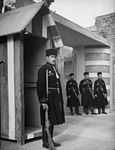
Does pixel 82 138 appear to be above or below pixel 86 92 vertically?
below

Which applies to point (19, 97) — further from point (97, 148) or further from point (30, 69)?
point (97, 148)

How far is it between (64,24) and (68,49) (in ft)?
14.0

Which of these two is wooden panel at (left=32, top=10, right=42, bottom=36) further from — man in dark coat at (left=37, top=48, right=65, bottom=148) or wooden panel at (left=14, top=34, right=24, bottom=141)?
man in dark coat at (left=37, top=48, right=65, bottom=148)

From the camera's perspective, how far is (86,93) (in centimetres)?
872

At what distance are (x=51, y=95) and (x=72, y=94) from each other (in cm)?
441

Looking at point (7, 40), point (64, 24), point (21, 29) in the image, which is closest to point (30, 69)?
point (7, 40)

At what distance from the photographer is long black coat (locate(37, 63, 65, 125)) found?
164 inches

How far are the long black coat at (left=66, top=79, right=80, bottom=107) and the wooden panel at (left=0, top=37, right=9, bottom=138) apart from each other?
13.8 feet

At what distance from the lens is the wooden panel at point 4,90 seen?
15.0 ft

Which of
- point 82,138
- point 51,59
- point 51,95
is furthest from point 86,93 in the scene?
point 51,95

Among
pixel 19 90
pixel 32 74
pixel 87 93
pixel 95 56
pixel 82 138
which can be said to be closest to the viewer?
pixel 19 90

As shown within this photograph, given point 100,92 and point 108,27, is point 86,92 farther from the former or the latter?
point 108,27

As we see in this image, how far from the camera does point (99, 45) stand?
9203 mm

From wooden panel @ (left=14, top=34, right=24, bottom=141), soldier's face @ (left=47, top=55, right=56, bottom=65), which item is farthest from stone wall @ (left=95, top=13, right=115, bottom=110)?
wooden panel @ (left=14, top=34, right=24, bottom=141)
